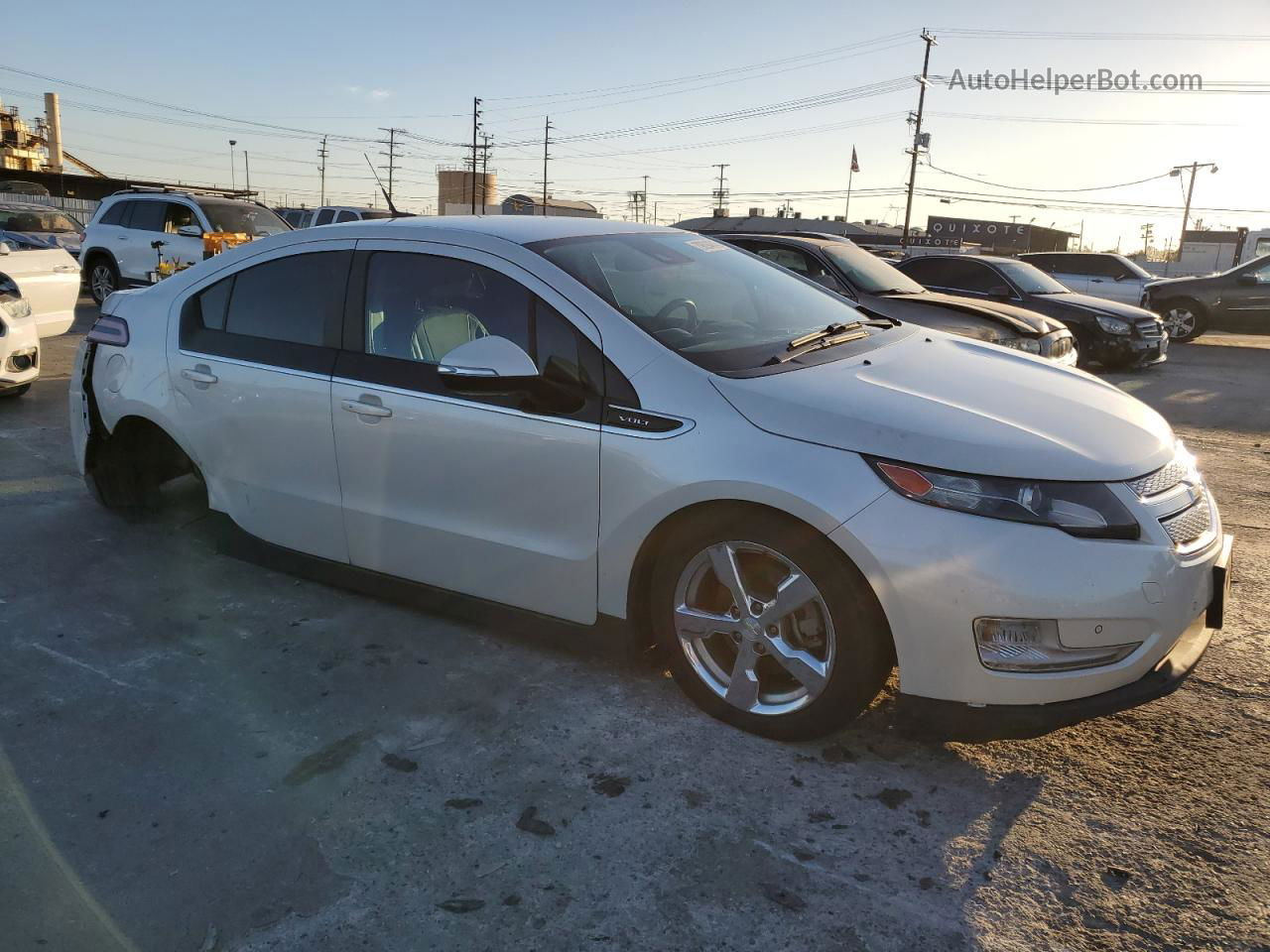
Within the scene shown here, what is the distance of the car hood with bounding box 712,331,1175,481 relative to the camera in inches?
103

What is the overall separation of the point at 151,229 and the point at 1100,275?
18.0 metres

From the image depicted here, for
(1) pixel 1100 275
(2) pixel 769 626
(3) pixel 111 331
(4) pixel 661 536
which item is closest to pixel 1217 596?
(2) pixel 769 626

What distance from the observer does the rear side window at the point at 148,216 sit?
14789mm

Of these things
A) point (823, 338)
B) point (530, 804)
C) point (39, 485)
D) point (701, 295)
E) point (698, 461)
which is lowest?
point (530, 804)

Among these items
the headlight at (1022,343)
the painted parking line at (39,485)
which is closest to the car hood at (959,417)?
the painted parking line at (39,485)

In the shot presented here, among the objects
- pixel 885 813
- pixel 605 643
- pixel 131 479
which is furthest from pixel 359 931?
pixel 131 479

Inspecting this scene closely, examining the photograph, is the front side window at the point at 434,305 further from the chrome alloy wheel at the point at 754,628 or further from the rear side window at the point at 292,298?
the chrome alloy wheel at the point at 754,628

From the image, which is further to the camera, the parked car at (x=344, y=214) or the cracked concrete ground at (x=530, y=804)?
the parked car at (x=344, y=214)

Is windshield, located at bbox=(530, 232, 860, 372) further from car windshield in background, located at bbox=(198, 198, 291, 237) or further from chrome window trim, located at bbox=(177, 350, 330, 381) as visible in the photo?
car windshield in background, located at bbox=(198, 198, 291, 237)

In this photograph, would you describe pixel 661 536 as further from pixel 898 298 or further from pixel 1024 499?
pixel 898 298

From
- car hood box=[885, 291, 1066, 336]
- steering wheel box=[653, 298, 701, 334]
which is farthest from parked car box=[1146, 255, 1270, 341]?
steering wheel box=[653, 298, 701, 334]

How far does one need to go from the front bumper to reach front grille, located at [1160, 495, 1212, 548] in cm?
6

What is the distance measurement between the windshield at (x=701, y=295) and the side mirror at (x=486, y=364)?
377mm

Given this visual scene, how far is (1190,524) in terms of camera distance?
2764mm
